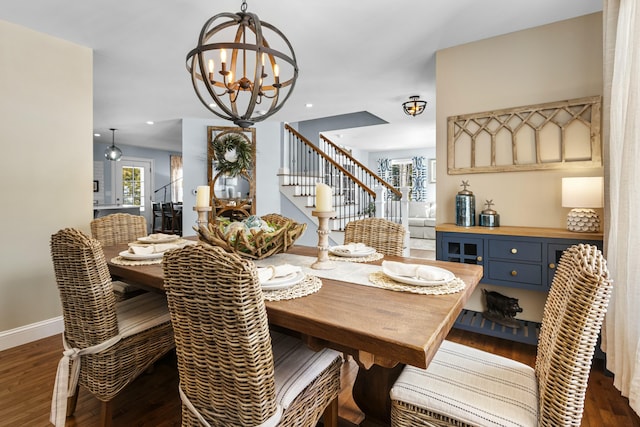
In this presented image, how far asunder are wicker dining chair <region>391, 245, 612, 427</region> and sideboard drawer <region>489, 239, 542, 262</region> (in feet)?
4.23

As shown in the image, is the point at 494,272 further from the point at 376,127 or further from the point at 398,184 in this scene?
the point at 398,184

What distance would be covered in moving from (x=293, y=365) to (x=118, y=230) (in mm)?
2113

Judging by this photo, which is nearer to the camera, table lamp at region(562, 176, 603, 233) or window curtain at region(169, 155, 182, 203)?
table lamp at region(562, 176, 603, 233)

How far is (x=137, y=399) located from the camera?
185 cm

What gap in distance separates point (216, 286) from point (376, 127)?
5951 millimetres

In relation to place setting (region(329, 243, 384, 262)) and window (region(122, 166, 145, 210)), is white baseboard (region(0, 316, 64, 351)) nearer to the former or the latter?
place setting (region(329, 243, 384, 262))

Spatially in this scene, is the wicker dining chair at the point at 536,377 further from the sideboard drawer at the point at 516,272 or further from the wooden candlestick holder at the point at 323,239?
the sideboard drawer at the point at 516,272

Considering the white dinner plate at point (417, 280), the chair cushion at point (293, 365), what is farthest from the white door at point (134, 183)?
the white dinner plate at point (417, 280)

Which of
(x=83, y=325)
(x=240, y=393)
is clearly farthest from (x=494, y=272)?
(x=83, y=325)

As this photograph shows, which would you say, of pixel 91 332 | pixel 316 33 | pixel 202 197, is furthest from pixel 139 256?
pixel 316 33

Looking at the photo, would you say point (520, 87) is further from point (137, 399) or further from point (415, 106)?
point (137, 399)

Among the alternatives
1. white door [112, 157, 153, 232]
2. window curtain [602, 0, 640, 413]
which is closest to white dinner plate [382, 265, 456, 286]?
window curtain [602, 0, 640, 413]

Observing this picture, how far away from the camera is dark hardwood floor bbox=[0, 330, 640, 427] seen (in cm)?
168

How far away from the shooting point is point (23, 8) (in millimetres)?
2285
